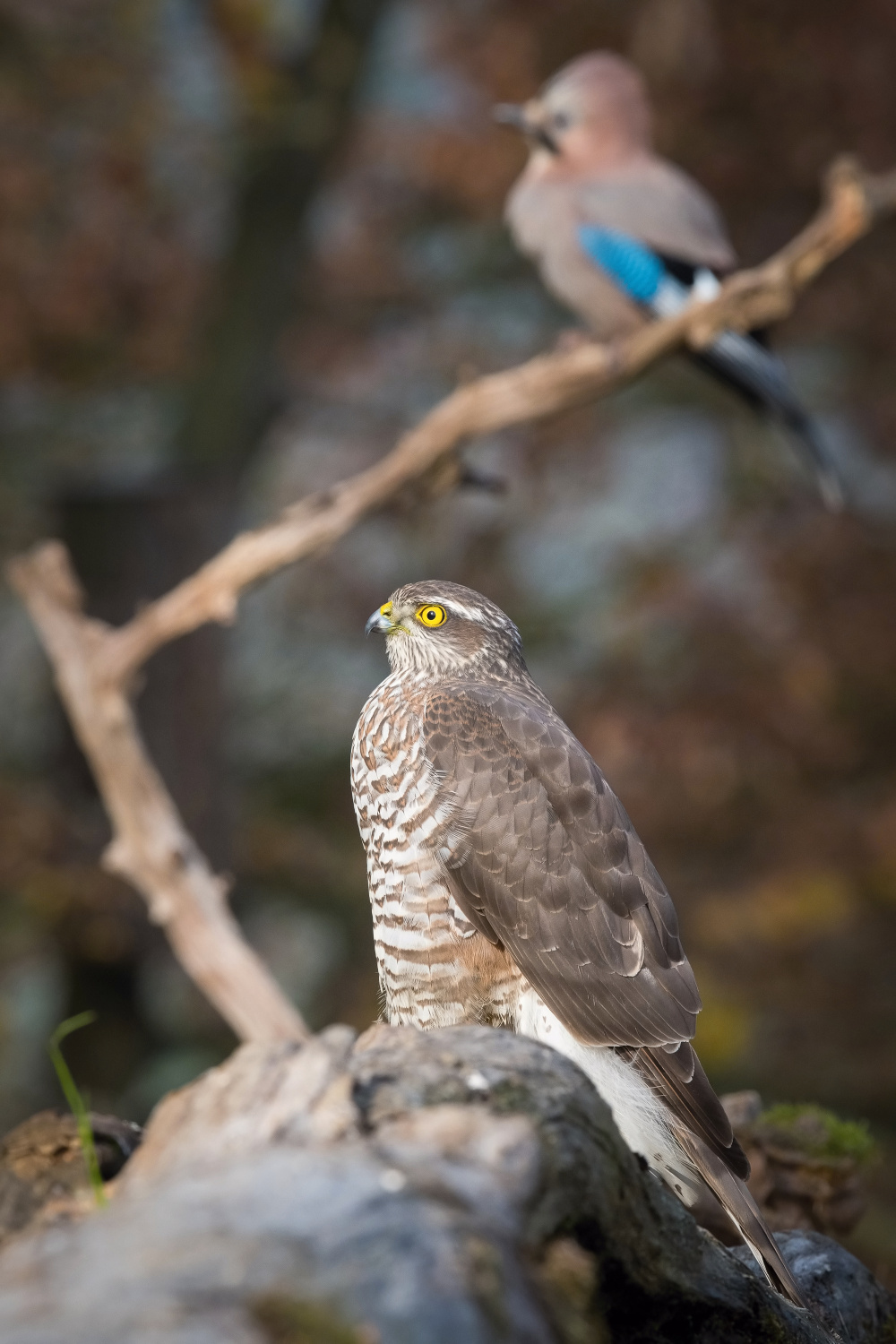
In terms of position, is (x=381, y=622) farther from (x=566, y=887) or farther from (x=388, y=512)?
(x=388, y=512)

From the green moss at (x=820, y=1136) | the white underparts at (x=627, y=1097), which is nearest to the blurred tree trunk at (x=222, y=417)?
the green moss at (x=820, y=1136)

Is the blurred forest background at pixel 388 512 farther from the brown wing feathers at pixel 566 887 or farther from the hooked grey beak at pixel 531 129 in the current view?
the brown wing feathers at pixel 566 887

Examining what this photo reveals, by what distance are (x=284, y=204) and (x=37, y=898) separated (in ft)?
12.2

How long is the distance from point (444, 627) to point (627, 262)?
323cm

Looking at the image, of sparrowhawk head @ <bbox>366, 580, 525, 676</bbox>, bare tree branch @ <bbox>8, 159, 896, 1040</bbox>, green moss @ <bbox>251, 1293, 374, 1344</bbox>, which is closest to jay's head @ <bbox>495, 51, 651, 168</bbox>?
bare tree branch @ <bbox>8, 159, 896, 1040</bbox>

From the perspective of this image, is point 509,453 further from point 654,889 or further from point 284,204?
point 654,889

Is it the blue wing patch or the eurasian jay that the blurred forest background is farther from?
the blue wing patch

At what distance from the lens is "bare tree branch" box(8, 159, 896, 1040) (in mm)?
4953

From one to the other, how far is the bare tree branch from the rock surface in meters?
2.86

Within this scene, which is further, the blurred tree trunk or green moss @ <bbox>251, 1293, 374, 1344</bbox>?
the blurred tree trunk

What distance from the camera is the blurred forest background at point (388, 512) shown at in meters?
7.48

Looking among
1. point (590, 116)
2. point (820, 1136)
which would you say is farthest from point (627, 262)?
point (820, 1136)

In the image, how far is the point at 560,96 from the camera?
6152 millimetres

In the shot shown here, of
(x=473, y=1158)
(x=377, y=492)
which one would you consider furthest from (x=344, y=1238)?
(x=377, y=492)
